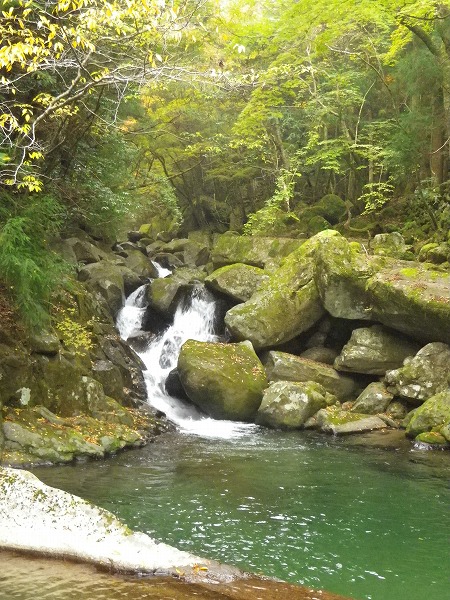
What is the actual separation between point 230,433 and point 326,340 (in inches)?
208

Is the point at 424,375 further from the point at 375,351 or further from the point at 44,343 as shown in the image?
the point at 44,343

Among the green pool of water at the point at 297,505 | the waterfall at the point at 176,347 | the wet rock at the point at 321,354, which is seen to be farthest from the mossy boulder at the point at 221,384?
the wet rock at the point at 321,354

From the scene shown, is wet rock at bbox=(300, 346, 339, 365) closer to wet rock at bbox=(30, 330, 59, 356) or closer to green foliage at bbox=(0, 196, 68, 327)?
wet rock at bbox=(30, 330, 59, 356)

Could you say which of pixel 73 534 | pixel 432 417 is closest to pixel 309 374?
pixel 432 417

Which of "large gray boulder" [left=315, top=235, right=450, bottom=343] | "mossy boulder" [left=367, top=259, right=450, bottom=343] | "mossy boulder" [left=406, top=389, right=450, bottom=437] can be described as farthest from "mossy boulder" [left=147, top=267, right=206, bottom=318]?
"mossy boulder" [left=406, top=389, right=450, bottom=437]

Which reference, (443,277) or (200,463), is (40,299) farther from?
(443,277)

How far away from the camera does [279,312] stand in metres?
15.8

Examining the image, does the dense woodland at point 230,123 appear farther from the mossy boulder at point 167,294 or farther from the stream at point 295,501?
the stream at point 295,501

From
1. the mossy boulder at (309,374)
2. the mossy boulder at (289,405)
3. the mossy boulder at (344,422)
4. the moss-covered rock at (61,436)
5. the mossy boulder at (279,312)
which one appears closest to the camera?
the moss-covered rock at (61,436)

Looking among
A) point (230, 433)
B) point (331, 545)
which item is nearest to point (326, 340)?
point (230, 433)

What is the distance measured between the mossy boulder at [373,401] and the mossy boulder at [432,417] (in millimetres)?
1561

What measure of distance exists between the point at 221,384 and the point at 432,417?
16.4 feet

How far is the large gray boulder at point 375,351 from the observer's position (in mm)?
14445

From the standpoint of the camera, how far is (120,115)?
639 inches
